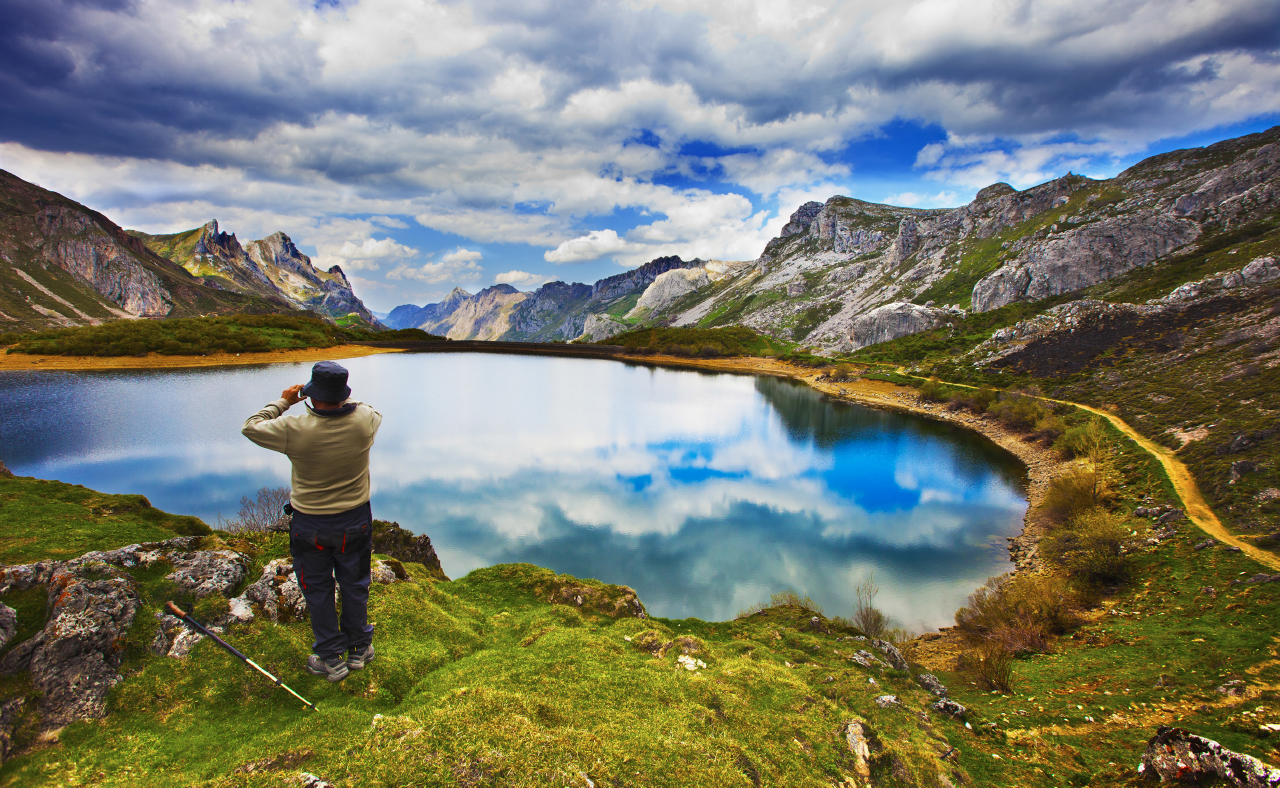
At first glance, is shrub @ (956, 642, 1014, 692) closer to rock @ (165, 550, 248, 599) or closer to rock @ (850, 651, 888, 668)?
rock @ (850, 651, 888, 668)

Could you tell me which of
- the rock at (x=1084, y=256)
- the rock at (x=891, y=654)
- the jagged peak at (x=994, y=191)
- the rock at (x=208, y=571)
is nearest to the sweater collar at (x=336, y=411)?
the rock at (x=208, y=571)

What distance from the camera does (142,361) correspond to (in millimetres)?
72562

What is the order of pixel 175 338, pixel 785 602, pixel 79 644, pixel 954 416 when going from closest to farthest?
pixel 79 644 → pixel 785 602 → pixel 954 416 → pixel 175 338

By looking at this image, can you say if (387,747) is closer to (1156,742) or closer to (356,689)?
(356,689)

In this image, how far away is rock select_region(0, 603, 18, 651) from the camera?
199 inches

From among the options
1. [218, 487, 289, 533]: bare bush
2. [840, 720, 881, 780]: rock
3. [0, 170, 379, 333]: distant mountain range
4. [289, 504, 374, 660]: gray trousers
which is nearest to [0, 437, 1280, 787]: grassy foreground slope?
[840, 720, 881, 780]: rock

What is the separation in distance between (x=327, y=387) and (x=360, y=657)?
3876 mm

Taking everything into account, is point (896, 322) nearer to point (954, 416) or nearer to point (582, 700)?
point (954, 416)

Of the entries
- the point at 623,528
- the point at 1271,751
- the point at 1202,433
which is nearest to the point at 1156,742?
the point at 1271,751

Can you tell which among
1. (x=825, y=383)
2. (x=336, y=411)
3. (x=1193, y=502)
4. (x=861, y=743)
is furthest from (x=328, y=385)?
(x=825, y=383)

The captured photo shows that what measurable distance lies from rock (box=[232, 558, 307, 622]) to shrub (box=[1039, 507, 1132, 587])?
2828cm

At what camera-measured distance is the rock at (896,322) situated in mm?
111188

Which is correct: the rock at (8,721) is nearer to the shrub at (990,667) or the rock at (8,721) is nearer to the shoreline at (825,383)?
the shrub at (990,667)

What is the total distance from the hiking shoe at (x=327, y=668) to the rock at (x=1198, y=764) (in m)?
12.4
